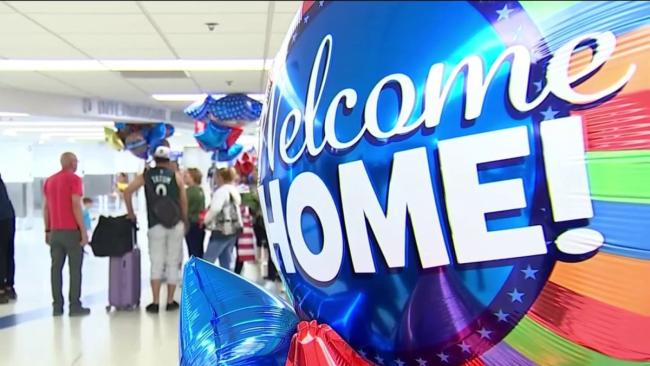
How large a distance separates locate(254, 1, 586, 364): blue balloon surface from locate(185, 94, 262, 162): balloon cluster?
18.8 ft

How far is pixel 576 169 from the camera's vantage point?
1102 millimetres

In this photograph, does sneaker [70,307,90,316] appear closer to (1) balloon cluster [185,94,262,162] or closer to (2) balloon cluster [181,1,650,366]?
(1) balloon cluster [185,94,262,162]

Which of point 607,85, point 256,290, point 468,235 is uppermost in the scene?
point 607,85

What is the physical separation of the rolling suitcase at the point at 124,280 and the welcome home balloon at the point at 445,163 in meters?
4.28

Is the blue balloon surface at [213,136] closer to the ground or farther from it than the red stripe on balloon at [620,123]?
farther from it

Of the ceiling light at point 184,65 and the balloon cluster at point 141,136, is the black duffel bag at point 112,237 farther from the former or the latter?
the balloon cluster at point 141,136

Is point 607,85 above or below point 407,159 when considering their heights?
above

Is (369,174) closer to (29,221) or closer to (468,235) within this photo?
(468,235)

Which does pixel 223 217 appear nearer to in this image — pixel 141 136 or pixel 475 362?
pixel 141 136

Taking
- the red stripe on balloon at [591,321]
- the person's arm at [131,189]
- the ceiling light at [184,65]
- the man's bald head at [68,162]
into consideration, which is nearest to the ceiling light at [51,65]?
the ceiling light at [184,65]

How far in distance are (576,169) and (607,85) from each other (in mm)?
150

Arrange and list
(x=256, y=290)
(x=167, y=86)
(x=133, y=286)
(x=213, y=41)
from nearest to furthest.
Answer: (x=256, y=290)
(x=213, y=41)
(x=133, y=286)
(x=167, y=86)

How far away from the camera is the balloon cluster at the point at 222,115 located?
7.22 metres

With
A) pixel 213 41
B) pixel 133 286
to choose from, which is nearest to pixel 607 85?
pixel 213 41
